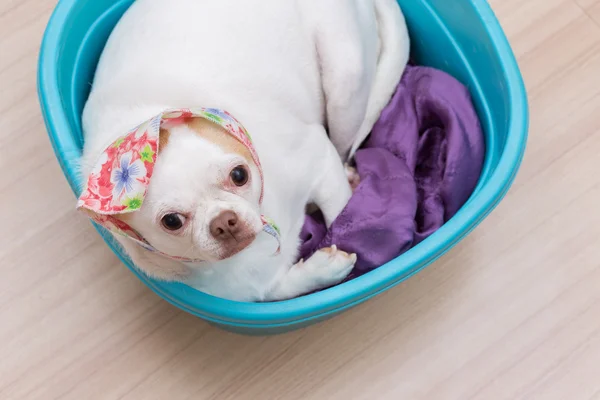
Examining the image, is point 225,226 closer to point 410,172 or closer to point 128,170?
point 128,170

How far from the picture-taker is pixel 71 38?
4.37ft

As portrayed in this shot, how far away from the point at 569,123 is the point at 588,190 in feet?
0.53

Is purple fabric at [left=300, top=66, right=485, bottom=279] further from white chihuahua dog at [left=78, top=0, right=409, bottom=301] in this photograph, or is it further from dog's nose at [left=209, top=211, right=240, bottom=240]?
dog's nose at [left=209, top=211, right=240, bottom=240]

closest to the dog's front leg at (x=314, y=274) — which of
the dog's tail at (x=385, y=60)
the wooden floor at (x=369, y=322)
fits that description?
the wooden floor at (x=369, y=322)

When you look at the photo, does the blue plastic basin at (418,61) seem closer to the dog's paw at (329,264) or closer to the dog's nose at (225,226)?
the dog's paw at (329,264)

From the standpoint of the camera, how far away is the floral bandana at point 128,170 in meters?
0.83

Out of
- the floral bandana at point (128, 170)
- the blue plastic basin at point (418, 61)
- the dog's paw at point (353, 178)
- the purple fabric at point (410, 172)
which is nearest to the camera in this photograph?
the floral bandana at point (128, 170)

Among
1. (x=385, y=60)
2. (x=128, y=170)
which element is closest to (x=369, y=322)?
(x=385, y=60)

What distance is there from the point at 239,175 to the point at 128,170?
0.15 meters

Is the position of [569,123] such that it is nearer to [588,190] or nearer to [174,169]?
[588,190]

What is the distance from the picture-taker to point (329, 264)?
1182mm

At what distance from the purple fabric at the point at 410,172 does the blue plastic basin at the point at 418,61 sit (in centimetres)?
6

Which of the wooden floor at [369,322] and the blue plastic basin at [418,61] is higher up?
the blue plastic basin at [418,61]

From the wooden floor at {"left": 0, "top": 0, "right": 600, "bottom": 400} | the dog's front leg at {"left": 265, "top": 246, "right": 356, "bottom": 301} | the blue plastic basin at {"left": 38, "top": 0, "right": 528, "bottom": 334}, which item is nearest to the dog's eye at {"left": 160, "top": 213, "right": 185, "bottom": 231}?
the blue plastic basin at {"left": 38, "top": 0, "right": 528, "bottom": 334}
